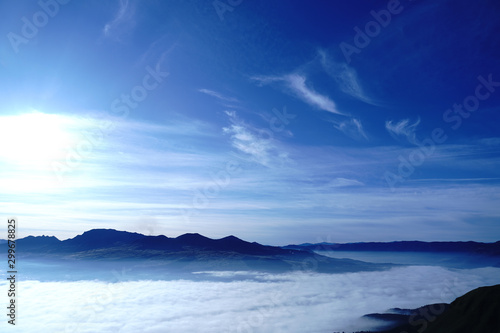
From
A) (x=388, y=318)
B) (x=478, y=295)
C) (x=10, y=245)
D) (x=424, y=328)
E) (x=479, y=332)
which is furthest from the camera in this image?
(x=388, y=318)

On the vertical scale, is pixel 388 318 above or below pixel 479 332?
below

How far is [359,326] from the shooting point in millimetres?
186500

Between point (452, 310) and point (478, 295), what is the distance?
8.68 meters

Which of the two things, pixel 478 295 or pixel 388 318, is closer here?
pixel 478 295

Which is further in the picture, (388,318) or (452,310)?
(388,318)

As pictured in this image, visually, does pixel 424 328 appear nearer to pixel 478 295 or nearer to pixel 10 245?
pixel 478 295

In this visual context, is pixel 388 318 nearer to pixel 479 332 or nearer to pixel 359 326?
pixel 359 326

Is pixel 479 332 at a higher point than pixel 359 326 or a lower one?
higher

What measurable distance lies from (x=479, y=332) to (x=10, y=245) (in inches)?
4141

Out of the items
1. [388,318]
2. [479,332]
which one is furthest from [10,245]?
[388,318]

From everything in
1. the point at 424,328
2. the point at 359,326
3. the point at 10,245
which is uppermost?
the point at 10,245

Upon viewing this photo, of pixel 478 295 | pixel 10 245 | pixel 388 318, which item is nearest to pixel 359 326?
pixel 388 318

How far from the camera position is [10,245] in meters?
50.4

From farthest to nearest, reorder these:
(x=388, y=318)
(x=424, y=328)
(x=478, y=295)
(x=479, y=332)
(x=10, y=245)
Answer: (x=388, y=318) → (x=424, y=328) → (x=478, y=295) → (x=479, y=332) → (x=10, y=245)
